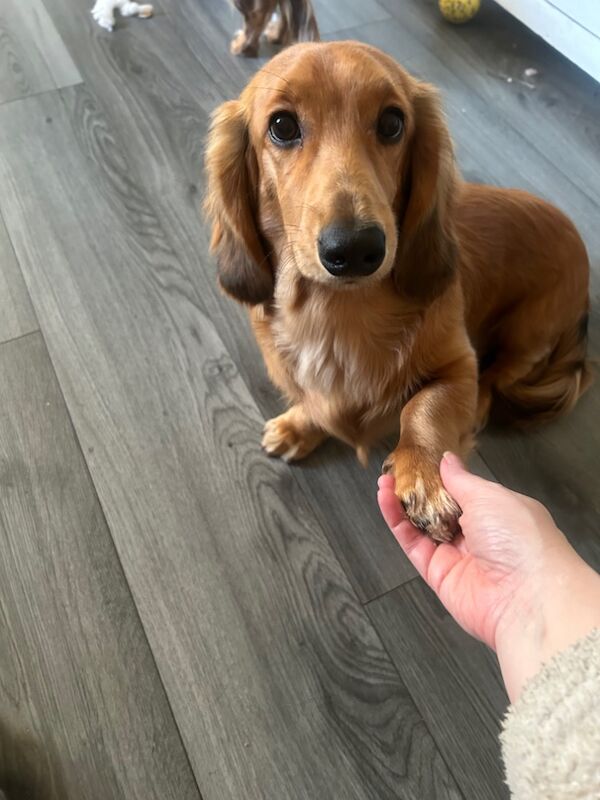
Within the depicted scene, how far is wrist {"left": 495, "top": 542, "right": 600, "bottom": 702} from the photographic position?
2.67 ft

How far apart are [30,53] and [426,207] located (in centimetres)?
202

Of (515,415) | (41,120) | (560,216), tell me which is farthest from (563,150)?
(41,120)

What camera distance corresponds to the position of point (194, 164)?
2182mm

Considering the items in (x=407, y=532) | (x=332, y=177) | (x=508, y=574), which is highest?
(x=332, y=177)

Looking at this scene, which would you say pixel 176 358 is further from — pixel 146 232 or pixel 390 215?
pixel 390 215

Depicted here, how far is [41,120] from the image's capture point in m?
2.32

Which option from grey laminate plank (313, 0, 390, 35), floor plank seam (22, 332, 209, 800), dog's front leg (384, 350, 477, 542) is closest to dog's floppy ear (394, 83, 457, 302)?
dog's front leg (384, 350, 477, 542)

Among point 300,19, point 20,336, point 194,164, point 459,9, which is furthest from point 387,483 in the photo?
point 459,9

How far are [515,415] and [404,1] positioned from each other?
1.93 m

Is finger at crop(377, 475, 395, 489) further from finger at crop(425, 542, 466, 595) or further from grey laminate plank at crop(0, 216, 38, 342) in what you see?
grey laminate plank at crop(0, 216, 38, 342)

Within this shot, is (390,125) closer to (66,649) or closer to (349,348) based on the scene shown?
(349,348)

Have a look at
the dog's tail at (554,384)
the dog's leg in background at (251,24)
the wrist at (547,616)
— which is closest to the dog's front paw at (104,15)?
the dog's leg in background at (251,24)

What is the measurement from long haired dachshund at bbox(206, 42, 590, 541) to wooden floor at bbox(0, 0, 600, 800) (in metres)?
0.19

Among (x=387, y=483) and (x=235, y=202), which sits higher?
(x=235, y=202)
